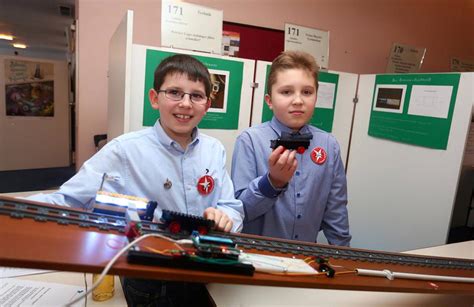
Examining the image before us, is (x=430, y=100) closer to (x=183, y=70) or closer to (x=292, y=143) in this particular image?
(x=292, y=143)

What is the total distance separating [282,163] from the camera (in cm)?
109

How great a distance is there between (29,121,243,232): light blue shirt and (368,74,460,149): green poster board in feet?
5.24

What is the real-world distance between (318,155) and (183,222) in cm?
90

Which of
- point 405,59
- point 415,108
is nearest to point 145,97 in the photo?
point 415,108

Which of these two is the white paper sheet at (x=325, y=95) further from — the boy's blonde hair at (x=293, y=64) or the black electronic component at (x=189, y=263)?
the black electronic component at (x=189, y=263)

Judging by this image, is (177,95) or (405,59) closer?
(177,95)

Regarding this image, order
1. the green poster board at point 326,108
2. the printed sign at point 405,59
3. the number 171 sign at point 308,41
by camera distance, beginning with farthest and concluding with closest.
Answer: the printed sign at point 405,59 < the green poster board at point 326,108 < the number 171 sign at point 308,41

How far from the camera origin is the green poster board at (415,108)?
80.0 inches

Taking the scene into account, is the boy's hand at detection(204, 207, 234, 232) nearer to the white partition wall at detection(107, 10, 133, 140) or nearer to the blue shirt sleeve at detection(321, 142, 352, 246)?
the blue shirt sleeve at detection(321, 142, 352, 246)

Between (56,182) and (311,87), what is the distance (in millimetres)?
5234

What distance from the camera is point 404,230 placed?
2305 mm

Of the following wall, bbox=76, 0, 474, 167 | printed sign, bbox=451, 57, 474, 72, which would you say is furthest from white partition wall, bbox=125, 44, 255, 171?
printed sign, bbox=451, 57, 474, 72

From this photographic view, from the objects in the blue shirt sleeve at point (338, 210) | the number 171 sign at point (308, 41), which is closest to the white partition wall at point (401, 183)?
the number 171 sign at point (308, 41)

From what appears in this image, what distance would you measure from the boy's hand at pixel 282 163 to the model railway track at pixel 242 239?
278mm
